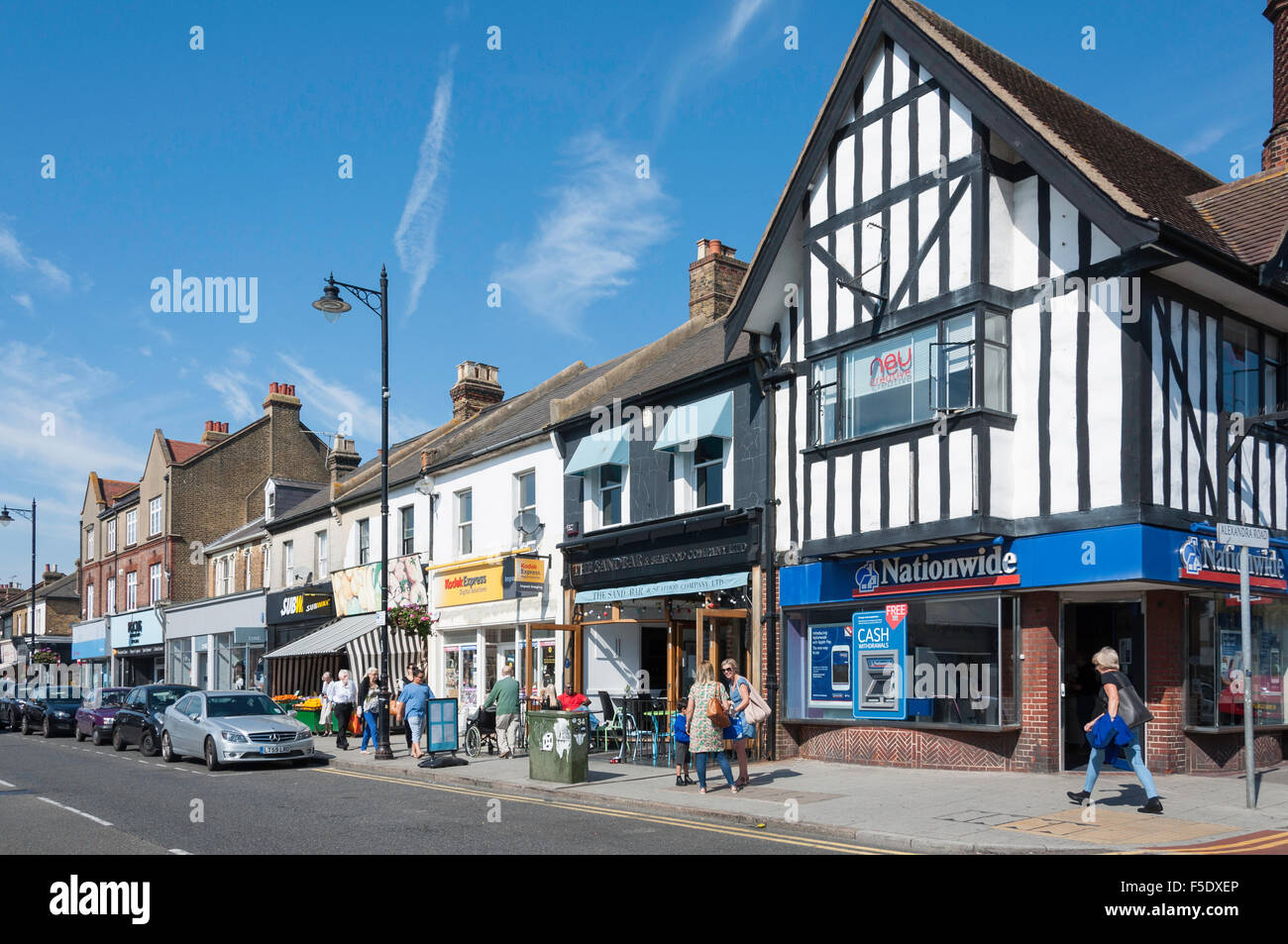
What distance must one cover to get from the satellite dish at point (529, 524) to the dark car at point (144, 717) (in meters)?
7.80

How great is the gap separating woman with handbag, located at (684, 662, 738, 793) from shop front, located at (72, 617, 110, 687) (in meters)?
48.6

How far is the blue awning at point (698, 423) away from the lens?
20469 mm

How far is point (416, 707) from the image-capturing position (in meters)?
20.7

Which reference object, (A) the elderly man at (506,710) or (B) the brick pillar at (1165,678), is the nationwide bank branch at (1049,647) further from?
(A) the elderly man at (506,710)

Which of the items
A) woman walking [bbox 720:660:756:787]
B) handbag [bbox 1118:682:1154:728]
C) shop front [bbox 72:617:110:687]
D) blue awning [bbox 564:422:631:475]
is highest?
blue awning [bbox 564:422:631:475]

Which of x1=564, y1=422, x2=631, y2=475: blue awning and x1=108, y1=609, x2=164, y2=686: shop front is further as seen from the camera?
x1=108, y1=609, x2=164, y2=686: shop front

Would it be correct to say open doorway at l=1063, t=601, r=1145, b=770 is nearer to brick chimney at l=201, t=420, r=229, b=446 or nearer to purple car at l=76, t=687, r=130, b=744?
purple car at l=76, t=687, r=130, b=744

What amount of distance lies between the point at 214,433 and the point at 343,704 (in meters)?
31.4

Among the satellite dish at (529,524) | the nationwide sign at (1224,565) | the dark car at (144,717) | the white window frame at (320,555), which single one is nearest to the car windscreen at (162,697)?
the dark car at (144,717)

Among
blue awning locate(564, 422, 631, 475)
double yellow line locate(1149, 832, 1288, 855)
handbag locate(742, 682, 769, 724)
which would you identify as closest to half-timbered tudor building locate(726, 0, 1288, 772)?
handbag locate(742, 682, 769, 724)

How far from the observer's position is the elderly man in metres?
20.3

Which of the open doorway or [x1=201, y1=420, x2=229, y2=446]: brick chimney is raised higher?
[x1=201, y1=420, x2=229, y2=446]: brick chimney

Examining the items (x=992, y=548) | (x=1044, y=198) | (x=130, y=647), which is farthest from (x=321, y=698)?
(x=130, y=647)
